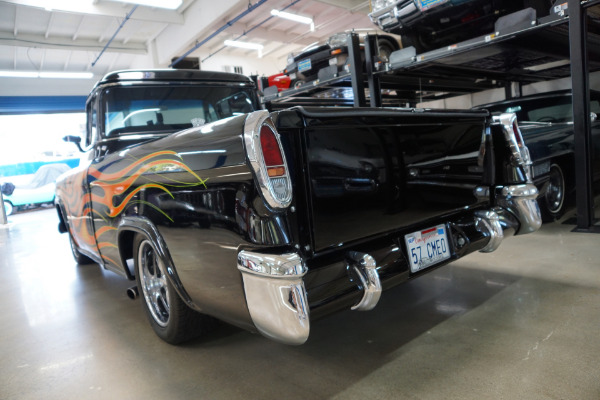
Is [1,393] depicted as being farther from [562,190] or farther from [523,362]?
[562,190]

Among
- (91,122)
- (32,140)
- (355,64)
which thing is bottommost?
(91,122)

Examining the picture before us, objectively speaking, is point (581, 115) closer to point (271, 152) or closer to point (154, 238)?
point (271, 152)

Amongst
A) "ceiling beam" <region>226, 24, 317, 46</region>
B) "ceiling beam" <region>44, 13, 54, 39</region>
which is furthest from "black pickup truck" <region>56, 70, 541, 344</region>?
"ceiling beam" <region>226, 24, 317, 46</region>

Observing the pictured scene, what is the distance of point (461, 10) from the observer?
175 inches

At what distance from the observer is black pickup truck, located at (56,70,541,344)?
149 cm

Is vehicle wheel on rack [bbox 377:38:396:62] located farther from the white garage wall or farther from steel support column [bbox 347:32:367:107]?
the white garage wall

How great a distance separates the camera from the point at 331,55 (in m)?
5.89

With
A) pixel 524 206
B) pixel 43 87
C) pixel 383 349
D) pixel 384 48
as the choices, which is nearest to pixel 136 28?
pixel 43 87

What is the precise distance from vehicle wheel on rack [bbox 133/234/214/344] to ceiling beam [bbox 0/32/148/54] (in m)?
→ 12.9

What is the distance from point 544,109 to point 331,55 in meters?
2.85

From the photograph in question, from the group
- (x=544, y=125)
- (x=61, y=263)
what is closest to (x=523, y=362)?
Result: (x=544, y=125)

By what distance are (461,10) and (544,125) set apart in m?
1.53

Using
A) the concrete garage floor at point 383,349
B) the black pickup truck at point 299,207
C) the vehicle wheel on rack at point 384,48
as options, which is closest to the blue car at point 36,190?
the concrete garage floor at point 383,349

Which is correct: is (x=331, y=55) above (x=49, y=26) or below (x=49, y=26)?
below
